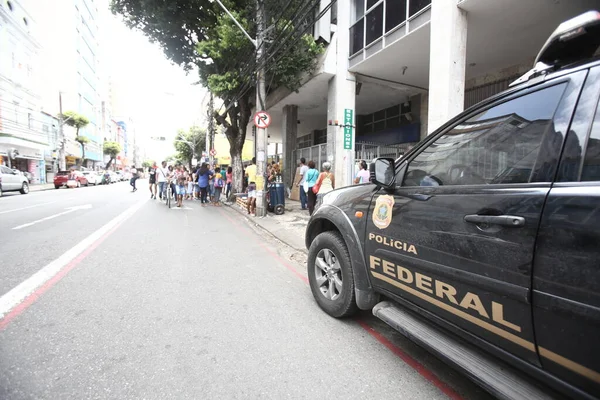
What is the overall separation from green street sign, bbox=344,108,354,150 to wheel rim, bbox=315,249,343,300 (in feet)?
27.9

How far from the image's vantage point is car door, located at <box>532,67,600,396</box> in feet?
4.00

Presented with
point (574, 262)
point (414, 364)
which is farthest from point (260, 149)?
point (574, 262)

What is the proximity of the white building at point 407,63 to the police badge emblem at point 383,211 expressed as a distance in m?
5.22

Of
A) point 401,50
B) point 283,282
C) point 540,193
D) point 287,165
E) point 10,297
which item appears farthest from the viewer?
point 287,165

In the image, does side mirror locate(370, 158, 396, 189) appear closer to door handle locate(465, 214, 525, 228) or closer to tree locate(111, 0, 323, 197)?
door handle locate(465, 214, 525, 228)

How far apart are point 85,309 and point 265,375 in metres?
2.10

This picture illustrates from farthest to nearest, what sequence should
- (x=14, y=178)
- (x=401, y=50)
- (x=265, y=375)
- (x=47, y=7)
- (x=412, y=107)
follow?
(x=47, y=7) < (x=14, y=178) < (x=412, y=107) < (x=401, y=50) < (x=265, y=375)

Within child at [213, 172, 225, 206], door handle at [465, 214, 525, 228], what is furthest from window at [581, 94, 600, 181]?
child at [213, 172, 225, 206]

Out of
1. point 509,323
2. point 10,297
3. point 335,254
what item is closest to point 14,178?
point 10,297

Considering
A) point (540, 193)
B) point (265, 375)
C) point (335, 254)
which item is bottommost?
point (265, 375)

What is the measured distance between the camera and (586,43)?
5.21 feet

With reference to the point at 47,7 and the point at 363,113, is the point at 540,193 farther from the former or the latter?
the point at 47,7

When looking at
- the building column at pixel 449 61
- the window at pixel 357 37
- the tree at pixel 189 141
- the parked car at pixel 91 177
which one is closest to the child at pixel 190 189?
the window at pixel 357 37

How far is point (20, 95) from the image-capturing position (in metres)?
29.4
